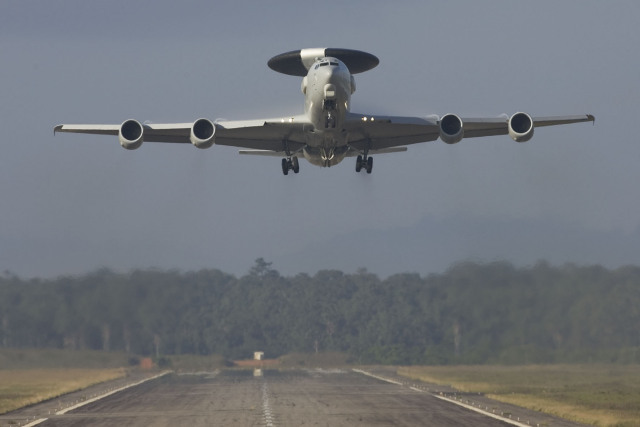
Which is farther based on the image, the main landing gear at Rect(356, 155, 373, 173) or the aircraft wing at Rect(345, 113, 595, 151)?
the main landing gear at Rect(356, 155, 373, 173)

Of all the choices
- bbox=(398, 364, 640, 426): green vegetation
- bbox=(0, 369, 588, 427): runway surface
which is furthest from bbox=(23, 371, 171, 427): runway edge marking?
bbox=(398, 364, 640, 426): green vegetation

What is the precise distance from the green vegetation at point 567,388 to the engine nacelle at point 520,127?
17.4 m

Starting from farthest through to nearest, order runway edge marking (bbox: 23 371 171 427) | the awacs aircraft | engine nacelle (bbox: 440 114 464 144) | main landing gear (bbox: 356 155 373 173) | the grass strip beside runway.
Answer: the grass strip beside runway
runway edge marking (bbox: 23 371 171 427)
main landing gear (bbox: 356 155 373 173)
engine nacelle (bbox: 440 114 464 144)
the awacs aircraft

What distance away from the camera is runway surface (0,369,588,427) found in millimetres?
57531

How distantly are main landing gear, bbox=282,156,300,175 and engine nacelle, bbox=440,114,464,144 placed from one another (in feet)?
31.3

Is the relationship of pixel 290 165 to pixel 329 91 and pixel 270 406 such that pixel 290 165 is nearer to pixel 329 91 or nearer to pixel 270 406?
pixel 329 91

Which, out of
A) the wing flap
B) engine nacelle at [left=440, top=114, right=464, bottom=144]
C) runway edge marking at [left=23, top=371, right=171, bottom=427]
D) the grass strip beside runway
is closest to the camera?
engine nacelle at [left=440, top=114, right=464, bottom=144]

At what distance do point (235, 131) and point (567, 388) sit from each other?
134ft

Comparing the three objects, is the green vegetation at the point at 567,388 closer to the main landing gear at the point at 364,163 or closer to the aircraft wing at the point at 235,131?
the main landing gear at the point at 364,163

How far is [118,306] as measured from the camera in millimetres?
87562

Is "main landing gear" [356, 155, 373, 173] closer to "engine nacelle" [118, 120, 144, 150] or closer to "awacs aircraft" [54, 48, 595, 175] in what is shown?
"awacs aircraft" [54, 48, 595, 175]

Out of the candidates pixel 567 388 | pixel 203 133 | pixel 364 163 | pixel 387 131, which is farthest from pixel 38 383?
pixel 387 131

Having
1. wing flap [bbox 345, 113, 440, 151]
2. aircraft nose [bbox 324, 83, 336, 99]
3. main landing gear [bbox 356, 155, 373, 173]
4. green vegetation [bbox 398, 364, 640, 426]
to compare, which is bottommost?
green vegetation [bbox 398, 364, 640, 426]

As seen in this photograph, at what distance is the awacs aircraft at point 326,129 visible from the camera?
4662 cm
